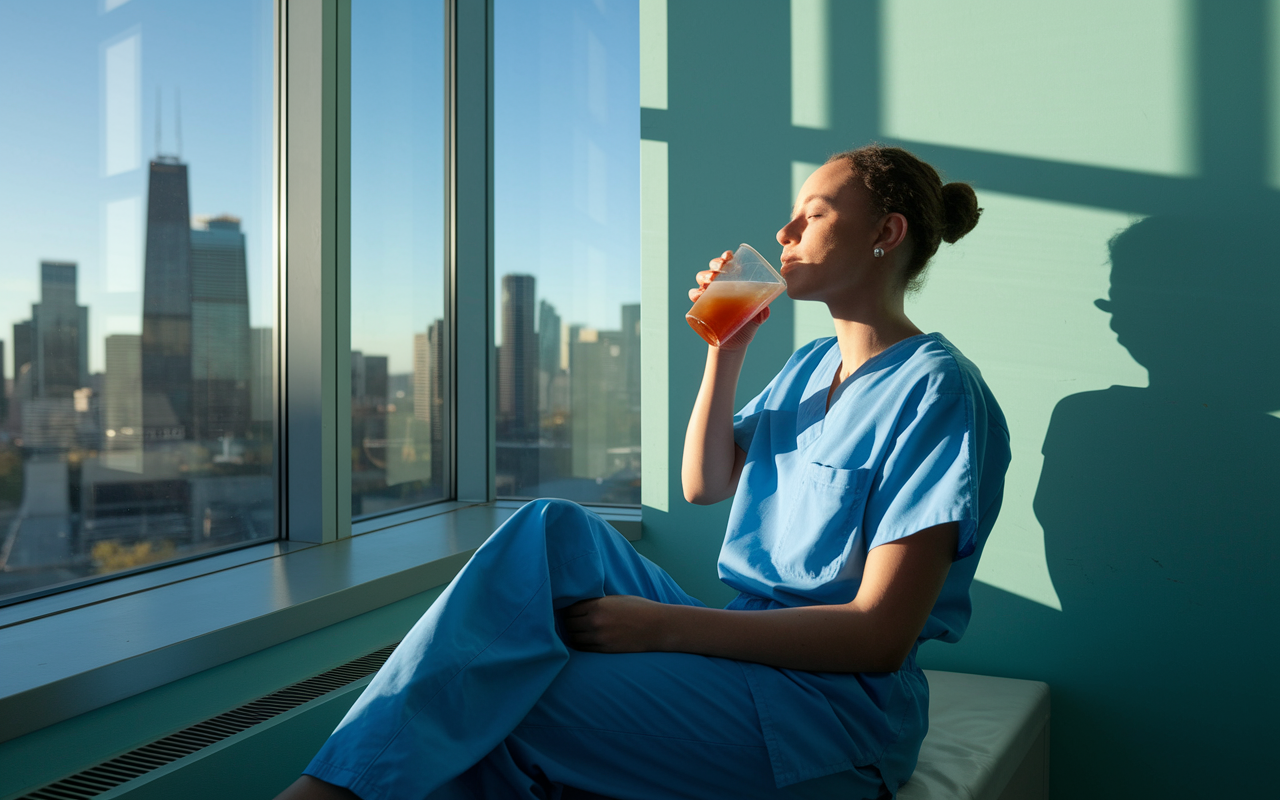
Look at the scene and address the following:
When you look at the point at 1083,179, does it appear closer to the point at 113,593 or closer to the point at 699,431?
the point at 699,431

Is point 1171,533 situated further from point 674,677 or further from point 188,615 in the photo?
point 188,615

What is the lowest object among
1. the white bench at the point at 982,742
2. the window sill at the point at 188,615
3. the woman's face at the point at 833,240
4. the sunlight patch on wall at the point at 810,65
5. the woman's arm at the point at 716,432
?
the white bench at the point at 982,742

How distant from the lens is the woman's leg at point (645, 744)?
0.91m

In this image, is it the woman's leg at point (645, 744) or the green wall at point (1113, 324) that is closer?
the woman's leg at point (645, 744)

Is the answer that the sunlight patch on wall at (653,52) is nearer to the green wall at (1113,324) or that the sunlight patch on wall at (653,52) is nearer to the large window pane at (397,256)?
the green wall at (1113,324)

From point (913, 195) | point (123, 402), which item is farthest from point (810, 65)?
point (123, 402)

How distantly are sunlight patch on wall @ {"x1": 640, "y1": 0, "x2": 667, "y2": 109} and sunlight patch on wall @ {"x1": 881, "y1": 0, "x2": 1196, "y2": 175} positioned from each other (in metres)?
0.46

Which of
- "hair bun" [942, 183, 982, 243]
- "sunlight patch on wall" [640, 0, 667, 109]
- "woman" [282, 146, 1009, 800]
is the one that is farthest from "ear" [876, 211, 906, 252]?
"sunlight patch on wall" [640, 0, 667, 109]

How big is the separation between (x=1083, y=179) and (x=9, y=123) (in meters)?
1.72

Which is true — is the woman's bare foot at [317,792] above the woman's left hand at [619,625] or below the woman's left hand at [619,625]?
below

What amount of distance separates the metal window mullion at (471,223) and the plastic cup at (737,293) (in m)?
1.12

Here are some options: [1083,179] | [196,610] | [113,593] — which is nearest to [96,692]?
[196,610]

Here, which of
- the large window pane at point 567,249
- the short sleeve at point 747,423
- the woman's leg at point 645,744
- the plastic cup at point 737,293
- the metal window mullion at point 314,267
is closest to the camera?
the woman's leg at point 645,744

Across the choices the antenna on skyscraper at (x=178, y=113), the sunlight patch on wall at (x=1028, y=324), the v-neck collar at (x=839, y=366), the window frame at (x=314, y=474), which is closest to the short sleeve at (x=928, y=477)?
the v-neck collar at (x=839, y=366)
